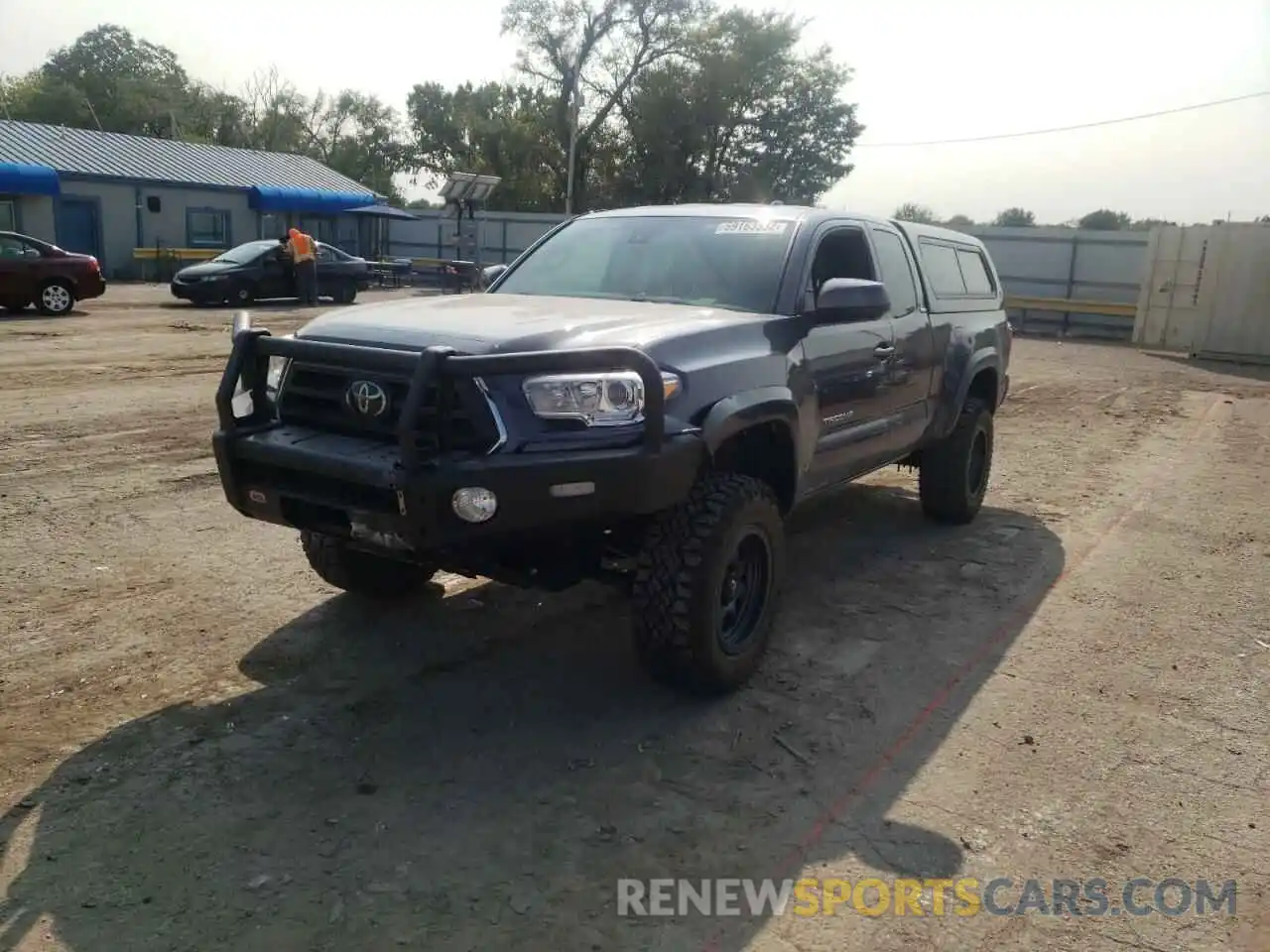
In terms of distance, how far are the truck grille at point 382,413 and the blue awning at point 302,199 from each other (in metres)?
30.1

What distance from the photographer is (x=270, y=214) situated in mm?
32562

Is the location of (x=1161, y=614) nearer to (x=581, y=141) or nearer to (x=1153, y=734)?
(x=1153, y=734)

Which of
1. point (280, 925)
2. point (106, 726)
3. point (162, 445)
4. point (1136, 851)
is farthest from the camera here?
point (162, 445)

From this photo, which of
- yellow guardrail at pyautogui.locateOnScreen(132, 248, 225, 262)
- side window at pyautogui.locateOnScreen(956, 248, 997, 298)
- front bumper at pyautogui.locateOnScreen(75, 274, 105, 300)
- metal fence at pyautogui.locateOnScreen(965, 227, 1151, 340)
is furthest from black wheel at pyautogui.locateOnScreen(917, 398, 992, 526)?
yellow guardrail at pyautogui.locateOnScreen(132, 248, 225, 262)

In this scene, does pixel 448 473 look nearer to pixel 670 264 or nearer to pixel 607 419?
pixel 607 419

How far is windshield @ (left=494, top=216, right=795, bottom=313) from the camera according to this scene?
15.1ft

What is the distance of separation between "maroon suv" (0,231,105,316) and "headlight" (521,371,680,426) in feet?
55.3

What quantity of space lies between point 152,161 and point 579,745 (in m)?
31.9

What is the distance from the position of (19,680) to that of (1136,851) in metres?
3.96

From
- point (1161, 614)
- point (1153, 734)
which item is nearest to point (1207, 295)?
point (1161, 614)

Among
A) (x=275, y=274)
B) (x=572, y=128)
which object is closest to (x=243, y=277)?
(x=275, y=274)

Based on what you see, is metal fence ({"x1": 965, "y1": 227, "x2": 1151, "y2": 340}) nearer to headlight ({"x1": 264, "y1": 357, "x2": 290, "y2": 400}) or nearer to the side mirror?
the side mirror

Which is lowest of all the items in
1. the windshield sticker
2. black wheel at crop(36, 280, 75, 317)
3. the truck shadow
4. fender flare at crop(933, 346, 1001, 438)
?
the truck shadow

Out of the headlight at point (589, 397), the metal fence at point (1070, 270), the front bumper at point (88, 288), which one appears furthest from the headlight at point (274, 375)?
the metal fence at point (1070, 270)
